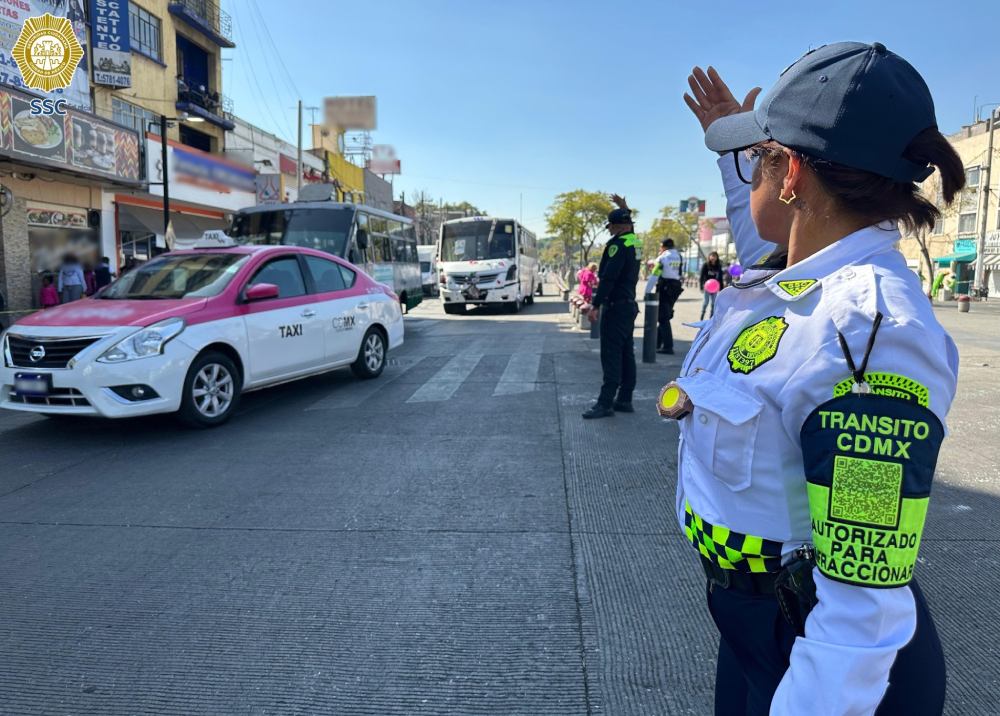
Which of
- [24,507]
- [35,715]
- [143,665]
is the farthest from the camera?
[24,507]

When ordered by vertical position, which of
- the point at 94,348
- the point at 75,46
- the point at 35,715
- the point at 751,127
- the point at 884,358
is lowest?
the point at 35,715

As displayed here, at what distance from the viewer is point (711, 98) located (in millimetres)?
1957

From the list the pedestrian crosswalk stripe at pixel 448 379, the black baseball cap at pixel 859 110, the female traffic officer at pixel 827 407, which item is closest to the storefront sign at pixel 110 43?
the pedestrian crosswalk stripe at pixel 448 379

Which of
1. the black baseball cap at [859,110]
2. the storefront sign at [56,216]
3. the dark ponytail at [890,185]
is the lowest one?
the dark ponytail at [890,185]

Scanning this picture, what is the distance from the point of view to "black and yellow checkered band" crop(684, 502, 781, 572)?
113 centimetres

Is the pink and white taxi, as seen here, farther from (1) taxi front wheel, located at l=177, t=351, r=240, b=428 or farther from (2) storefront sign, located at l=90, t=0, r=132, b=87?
(2) storefront sign, located at l=90, t=0, r=132, b=87

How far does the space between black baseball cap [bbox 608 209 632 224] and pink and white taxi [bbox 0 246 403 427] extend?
3.39 m

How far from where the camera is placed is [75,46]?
1862cm

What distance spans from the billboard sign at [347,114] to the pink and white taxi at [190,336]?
37.3m

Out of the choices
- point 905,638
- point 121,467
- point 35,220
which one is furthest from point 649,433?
point 35,220

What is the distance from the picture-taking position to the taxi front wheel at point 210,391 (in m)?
5.91

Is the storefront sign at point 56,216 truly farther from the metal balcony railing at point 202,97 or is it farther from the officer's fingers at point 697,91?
the officer's fingers at point 697,91

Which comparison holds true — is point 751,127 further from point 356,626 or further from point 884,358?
point 356,626

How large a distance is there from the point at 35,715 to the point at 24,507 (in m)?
2.43
